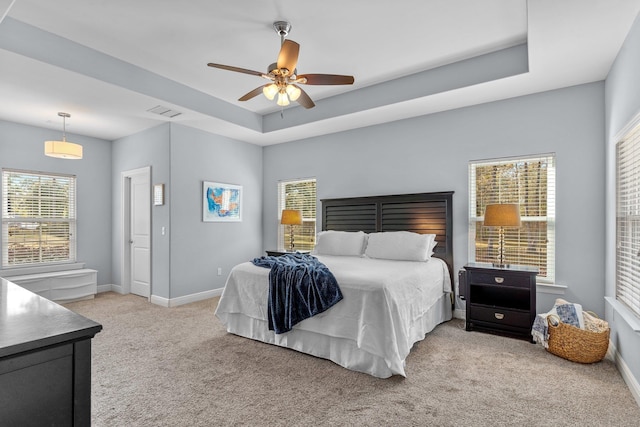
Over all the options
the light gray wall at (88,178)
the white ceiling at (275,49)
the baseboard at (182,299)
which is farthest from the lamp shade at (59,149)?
the baseboard at (182,299)

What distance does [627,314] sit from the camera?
104 inches

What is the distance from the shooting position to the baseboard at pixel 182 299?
500 cm

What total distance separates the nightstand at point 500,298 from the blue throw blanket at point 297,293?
1763mm

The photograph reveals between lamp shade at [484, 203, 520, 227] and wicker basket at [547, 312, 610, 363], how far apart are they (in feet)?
3.20

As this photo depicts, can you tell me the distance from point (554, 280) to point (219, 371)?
3593mm

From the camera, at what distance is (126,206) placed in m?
5.91

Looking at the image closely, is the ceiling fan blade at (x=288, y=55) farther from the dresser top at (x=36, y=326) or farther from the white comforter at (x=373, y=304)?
the dresser top at (x=36, y=326)

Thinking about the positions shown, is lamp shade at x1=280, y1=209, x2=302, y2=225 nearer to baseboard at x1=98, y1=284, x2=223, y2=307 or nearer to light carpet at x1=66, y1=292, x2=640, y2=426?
baseboard at x1=98, y1=284, x2=223, y2=307

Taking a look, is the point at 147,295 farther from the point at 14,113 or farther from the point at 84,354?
the point at 84,354

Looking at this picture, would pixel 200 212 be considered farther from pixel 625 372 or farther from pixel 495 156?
pixel 625 372

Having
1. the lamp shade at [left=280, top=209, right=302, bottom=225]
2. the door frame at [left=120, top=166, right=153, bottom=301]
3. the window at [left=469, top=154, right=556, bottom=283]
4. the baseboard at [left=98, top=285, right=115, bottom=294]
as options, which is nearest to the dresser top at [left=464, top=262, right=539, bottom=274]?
the window at [left=469, top=154, right=556, bottom=283]

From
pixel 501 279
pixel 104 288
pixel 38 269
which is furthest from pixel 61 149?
pixel 501 279

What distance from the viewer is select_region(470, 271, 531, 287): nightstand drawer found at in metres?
3.55

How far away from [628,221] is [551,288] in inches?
47.1
